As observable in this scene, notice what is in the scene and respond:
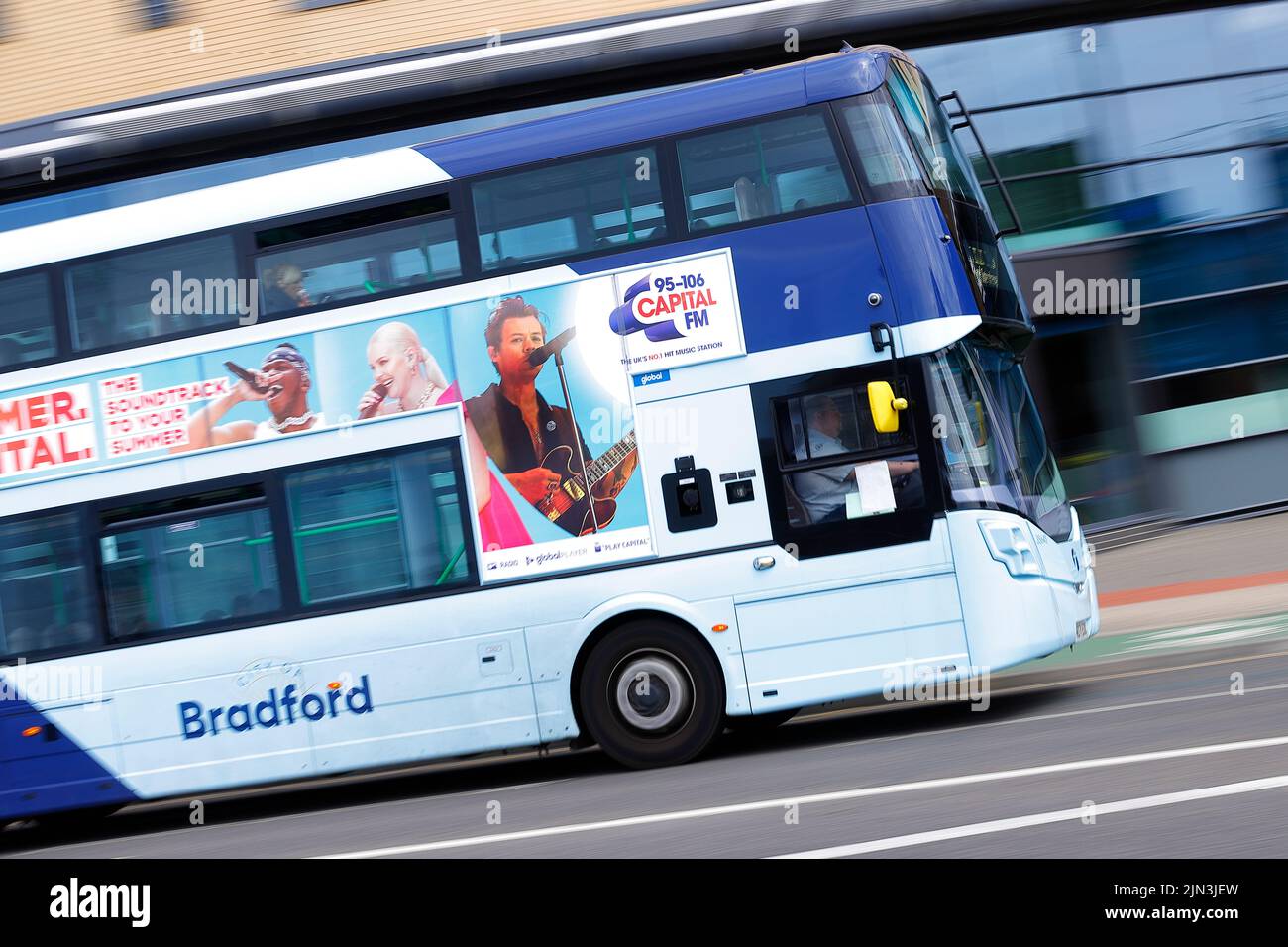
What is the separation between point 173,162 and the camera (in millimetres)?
16344

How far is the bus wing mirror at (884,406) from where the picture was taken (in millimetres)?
7965

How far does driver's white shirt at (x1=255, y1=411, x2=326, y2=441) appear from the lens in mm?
8945

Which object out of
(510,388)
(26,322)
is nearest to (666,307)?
(510,388)

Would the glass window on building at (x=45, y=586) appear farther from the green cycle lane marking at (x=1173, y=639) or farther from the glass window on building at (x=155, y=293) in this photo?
the green cycle lane marking at (x=1173, y=639)

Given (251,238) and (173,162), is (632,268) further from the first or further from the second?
(173,162)

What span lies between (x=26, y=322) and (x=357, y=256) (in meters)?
2.49

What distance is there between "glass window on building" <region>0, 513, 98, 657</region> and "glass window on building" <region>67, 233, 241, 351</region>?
132cm

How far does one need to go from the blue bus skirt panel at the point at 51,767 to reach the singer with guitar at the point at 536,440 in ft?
10.9

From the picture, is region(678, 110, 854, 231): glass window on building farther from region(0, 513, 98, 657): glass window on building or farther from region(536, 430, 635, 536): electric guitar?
region(0, 513, 98, 657): glass window on building

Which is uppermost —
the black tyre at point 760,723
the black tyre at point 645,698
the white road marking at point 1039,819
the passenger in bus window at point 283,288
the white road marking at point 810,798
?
the passenger in bus window at point 283,288

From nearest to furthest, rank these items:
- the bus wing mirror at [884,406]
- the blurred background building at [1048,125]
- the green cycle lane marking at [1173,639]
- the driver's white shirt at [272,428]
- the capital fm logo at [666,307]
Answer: the bus wing mirror at [884,406] < the capital fm logo at [666,307] < the driver's white shirt at [272,428] < the green cycle lane marking at [1173,639] < the blurred background building at [1048,125]

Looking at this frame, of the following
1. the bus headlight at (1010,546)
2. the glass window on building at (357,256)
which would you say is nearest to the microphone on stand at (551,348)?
the glass window on building at (357,256)

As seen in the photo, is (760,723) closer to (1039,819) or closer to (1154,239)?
(1039,819)
